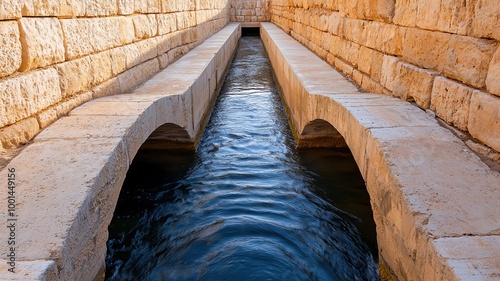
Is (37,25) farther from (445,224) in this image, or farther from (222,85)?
(222,85)

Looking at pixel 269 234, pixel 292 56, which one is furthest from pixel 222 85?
pixel 269 234

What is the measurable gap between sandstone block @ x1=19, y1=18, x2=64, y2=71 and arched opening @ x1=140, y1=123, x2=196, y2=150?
2.37 meters

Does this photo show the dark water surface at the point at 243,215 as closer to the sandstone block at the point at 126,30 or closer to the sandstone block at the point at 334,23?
the sandstone block at the point at 126,30

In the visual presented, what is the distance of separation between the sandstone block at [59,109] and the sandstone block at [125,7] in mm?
1458

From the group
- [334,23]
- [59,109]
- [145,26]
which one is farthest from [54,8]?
[334,23]

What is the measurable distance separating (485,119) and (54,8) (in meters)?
3.70

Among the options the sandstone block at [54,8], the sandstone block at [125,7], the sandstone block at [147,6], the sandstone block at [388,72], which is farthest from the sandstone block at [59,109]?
the sandstone block at [388,72]

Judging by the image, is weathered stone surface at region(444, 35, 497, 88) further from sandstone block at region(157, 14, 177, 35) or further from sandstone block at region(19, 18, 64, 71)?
sandstone block at region(157, 14, 177, 35)

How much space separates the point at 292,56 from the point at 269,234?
18.6 ft

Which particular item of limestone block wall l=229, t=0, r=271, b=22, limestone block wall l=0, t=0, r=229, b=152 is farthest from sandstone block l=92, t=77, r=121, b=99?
limestone block wall l=229, t=0, r=271, b=22

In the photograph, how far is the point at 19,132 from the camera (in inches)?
123

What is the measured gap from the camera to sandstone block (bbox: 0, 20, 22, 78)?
294 centimetres

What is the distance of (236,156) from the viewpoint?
6.03 meters

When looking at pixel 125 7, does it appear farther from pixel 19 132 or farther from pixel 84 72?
pixel 19 132
